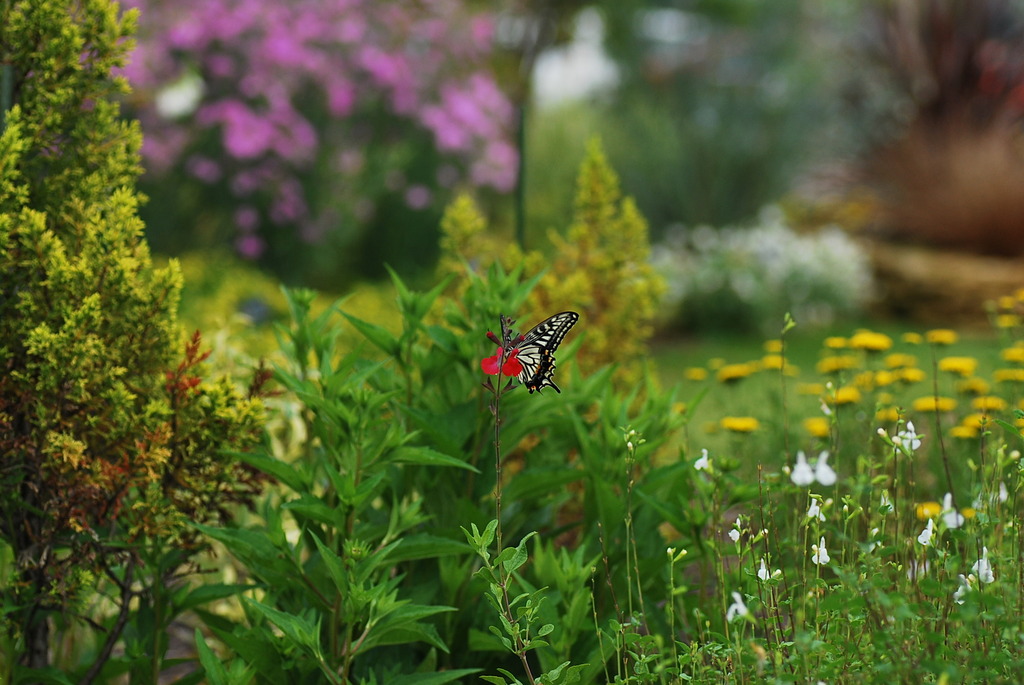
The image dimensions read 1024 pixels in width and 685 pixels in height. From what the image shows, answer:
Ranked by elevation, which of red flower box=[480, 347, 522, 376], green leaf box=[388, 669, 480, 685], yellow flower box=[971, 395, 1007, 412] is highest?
yellow flower box=[971, 395, 1007, 412]

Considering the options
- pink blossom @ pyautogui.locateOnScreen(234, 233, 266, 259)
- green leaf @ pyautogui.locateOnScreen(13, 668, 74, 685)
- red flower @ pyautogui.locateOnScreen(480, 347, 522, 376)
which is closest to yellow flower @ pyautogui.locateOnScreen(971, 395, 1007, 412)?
red flower @ pyautogui.locateOnScreen(480, 347, 522, 376)

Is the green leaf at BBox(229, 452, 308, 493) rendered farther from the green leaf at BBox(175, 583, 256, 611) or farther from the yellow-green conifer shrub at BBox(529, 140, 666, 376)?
the yellow-green conifer shrub at BBox(529, 140, 666, 376)

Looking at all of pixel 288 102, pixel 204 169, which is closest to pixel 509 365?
pixel 204 169

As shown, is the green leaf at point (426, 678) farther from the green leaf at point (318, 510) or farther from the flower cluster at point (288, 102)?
the flower cluster at point (288, 102)

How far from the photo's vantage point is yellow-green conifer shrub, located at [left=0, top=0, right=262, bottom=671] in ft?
7.23

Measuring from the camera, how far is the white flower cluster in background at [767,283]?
994cm

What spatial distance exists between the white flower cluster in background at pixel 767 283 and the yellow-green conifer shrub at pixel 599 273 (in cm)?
607

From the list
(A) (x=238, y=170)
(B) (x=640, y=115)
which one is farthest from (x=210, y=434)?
(B) (x=640, y=115)

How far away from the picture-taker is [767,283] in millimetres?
10047

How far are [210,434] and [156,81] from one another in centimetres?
→ 709

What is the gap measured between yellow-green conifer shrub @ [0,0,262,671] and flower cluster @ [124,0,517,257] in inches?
227

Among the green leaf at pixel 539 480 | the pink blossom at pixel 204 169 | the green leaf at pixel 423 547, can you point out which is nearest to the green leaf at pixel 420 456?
the green leaf at pixel 423 547

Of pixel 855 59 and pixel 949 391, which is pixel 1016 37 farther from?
pixel 949 391

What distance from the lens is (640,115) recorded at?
518 inches
